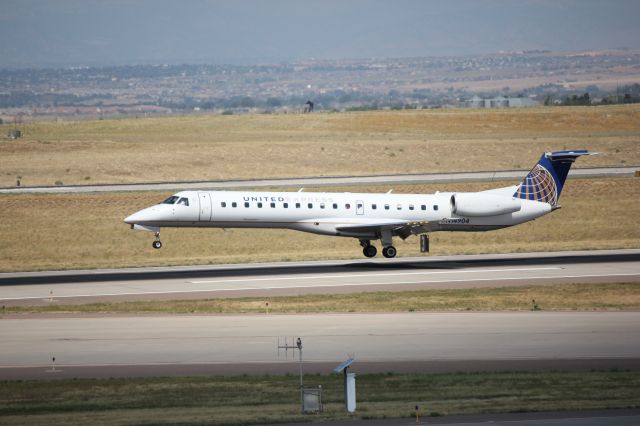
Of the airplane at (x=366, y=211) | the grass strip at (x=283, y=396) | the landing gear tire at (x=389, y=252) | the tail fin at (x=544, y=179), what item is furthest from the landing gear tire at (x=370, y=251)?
the grass strip at (x=283, y=396)

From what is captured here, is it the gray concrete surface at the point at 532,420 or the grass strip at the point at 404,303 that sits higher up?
the grass strip at the point at 404,303

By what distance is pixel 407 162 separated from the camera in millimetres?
91125

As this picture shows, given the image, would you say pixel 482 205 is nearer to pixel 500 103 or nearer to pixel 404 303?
pixel 404 303

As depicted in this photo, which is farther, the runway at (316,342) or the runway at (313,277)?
the runway at (313,277)

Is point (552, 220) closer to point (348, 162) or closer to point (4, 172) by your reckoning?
point (348, 162)

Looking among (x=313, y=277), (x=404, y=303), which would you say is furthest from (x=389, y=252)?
(x=404, y=303)

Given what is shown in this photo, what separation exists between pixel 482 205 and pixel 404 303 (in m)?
14.1

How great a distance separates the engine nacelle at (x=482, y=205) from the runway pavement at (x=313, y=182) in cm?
2060

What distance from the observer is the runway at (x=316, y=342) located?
2959cm

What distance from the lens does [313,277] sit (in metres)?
46.4

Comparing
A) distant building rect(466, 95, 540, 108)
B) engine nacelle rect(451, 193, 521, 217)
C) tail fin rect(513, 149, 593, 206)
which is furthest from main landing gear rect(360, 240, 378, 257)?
distant building rect(466, 95, 540, 108)

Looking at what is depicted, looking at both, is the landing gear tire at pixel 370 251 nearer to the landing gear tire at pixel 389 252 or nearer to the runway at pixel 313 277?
the runway at pixel 313 277

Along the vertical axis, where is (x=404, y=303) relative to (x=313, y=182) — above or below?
below

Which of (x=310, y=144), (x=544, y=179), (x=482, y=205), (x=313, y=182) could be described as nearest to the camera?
(x=482, y=205)
